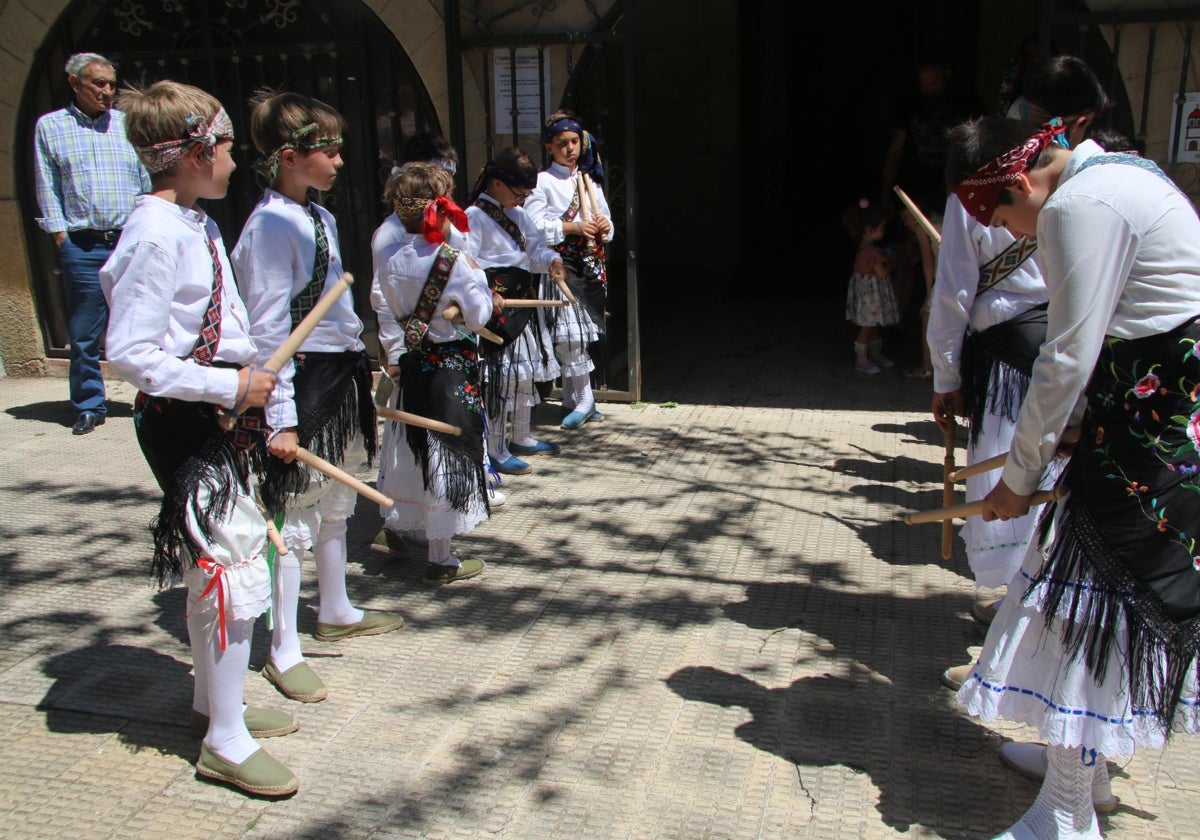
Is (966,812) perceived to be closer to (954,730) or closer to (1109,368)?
(954,730)

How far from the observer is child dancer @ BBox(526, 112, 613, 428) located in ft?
20.0

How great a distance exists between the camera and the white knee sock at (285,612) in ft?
11.6

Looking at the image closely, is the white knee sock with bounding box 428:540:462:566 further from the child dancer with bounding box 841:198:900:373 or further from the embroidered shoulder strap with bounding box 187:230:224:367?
the child dancer with bounding box 841:198:900:373

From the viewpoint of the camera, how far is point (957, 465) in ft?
18.7

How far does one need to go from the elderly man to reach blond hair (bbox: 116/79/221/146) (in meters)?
4.05

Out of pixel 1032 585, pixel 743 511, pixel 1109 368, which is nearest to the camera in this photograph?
pixel 1109 368

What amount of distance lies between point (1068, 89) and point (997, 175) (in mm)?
1157

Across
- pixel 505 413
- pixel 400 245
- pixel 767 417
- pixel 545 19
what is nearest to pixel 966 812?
pixel 400 245

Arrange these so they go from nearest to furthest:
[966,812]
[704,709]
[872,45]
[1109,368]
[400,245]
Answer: [1109,368] < [966,812] < [704,709] < [400,245] < [872,45]

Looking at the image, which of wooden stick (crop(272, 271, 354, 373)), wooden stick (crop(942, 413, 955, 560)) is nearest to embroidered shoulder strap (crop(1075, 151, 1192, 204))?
wooden stick (crop(942, 413, 955, 560))

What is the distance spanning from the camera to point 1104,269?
232 cm

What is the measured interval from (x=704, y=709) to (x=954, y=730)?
2.52 feet

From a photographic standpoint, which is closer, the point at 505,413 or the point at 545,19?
the point at 505,413

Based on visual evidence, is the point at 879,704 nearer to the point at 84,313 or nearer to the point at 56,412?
the point at 84,313
